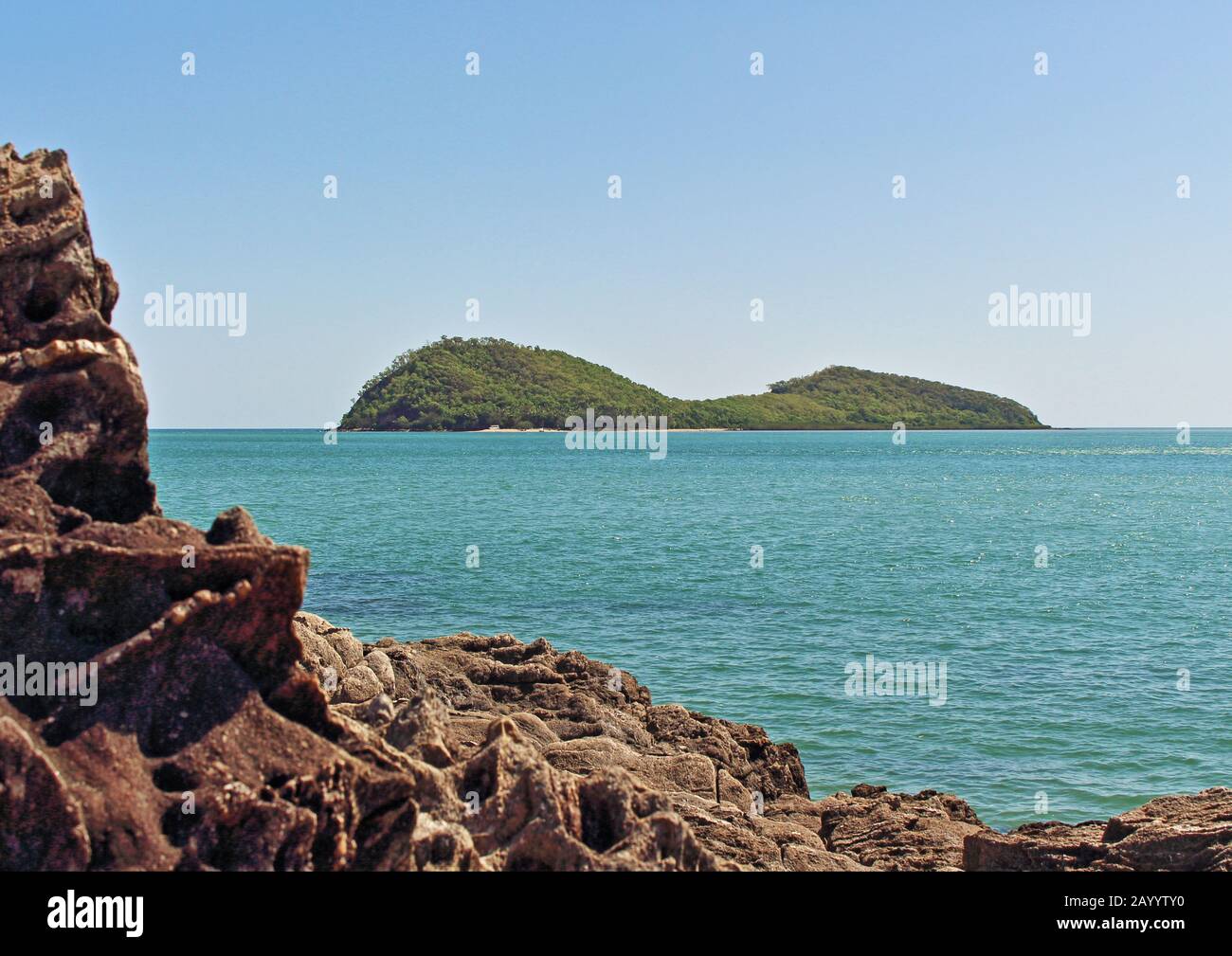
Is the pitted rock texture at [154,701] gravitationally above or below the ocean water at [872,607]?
above

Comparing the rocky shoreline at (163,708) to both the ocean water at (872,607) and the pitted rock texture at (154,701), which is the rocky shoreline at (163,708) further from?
Result: the ocean water at (872,607)

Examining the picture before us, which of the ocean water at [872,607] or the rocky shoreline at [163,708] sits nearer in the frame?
the rocky shoreline at [163,708]

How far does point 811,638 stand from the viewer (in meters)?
33.2

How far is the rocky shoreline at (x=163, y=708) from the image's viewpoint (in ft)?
22.1

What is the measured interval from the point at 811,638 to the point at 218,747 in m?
27.6

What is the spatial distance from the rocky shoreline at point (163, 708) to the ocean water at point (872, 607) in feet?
42.2

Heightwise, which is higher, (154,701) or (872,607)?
(154,701)

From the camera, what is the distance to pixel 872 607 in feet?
129

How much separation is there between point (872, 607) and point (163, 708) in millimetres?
34448

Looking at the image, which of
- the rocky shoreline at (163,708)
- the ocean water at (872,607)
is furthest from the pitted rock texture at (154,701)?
the ocean water at (872,607)
